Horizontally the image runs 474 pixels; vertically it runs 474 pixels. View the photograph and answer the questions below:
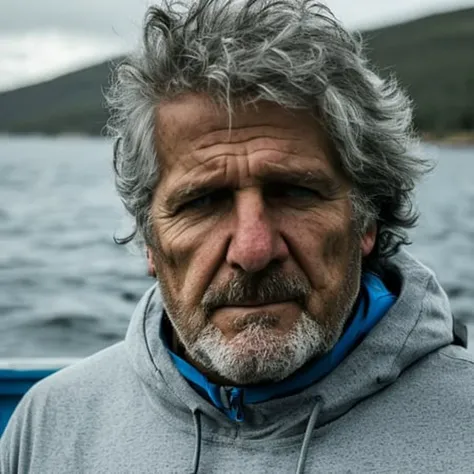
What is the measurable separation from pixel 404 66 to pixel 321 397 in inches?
4573

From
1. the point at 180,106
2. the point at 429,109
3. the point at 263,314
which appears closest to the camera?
the point at 263,314

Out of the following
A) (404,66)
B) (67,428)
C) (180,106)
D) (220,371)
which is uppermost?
(180,106)

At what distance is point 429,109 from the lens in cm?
8819

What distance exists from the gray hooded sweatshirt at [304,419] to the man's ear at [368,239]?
122 millimetres

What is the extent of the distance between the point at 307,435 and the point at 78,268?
31.8 feet

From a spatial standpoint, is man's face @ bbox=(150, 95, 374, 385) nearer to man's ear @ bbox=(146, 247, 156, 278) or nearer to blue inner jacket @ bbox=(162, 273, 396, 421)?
blue inner jacket @ bbox=(162, 273, 396, 421)

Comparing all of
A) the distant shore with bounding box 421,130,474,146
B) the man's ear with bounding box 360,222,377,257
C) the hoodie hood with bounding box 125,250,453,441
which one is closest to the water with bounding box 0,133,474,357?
the man's ear with bounding box 360,222,377,257

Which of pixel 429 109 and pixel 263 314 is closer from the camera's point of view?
pixel 263 314

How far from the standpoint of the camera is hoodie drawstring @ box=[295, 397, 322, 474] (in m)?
2.42

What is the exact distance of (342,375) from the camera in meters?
2.52

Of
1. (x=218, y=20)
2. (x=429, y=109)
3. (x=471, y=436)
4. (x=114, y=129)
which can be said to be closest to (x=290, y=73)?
(x=218, y=20)

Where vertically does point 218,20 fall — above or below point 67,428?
above

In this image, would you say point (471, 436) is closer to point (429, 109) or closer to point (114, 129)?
point (114, 129)

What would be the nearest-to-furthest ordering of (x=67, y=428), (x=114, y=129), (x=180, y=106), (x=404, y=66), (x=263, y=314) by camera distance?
(x=263, y=314), (x=180, y=106), (x=67, y=428), (x=114, y=129), (x=404, y=66)
